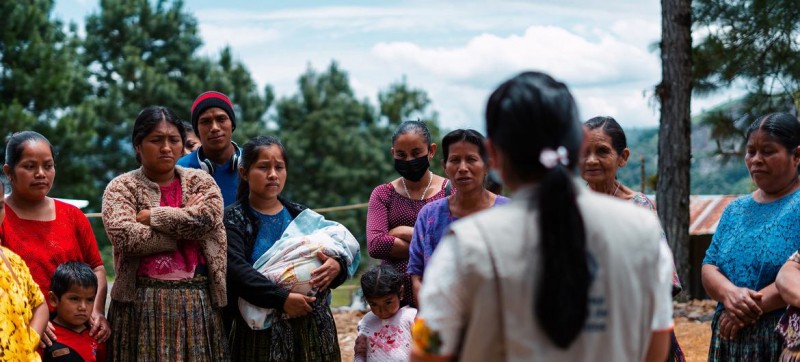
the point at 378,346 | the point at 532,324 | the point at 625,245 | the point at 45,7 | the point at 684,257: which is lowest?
the point at 684,257

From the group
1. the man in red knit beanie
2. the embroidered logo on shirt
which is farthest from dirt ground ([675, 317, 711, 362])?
the embroidered logo on shirt

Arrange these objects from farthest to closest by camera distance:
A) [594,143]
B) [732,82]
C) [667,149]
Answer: [732,82], [667,149], [594,143]

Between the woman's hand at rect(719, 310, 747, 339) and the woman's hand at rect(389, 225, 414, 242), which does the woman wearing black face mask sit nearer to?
the woman's hand at rect(389, 225, 414, 242)

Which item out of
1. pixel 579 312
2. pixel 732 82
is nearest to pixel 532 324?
pixel 579 312

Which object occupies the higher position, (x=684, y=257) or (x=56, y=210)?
(x=56, y=210)

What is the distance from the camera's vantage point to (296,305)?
4.30 meters

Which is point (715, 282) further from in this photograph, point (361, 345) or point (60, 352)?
point (60, 352)

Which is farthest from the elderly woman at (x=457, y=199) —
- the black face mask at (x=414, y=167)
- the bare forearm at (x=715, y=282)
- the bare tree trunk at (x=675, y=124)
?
the bare tree trunk at (x=675, y=124)

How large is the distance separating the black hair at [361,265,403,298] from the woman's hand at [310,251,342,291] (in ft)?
0.48

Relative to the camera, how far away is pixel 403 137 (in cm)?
487

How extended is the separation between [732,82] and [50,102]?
15.8 meters

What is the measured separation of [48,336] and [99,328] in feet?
0.75

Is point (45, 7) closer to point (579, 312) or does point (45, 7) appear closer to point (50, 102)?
point (50, 102)

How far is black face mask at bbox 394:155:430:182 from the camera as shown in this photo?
482cm
